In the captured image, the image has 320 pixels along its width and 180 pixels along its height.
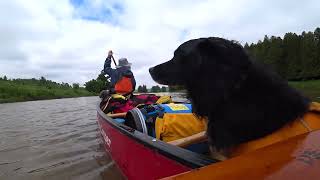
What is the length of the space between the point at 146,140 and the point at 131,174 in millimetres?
1211

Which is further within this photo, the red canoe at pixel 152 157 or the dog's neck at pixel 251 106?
the red canoe at pixel 152 157

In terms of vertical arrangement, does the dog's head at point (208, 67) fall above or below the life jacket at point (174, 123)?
above

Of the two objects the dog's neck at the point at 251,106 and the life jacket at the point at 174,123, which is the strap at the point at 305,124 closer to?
the dog's neck at the point at 251,106

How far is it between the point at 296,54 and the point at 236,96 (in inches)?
2164

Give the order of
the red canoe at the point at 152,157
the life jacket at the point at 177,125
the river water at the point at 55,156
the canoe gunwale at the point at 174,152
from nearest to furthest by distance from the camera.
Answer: the canoe gunwale at the point at 174,152, the red canoe at the point at 152,157, the life jacket at the point at 177,125, the river water at the point at 55,156

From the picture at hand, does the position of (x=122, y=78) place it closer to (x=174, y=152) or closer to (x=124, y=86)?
(x=124, y=86)

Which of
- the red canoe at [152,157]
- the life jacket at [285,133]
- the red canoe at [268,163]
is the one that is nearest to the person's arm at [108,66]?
the red canoe at [152,157]

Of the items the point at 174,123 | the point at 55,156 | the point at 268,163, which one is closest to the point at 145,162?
the point at 174,123

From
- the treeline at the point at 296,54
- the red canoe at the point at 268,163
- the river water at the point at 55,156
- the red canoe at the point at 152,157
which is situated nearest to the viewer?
the red canoe at the point at 268,163

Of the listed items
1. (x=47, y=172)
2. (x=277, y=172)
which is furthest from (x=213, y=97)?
(x=47, y=172)

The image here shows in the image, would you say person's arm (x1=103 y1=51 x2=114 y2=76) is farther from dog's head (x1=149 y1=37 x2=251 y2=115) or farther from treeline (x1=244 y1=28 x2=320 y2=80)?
treeline (x1=244 y1=28 x2=320 y2=80)

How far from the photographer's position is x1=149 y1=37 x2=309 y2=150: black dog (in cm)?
207

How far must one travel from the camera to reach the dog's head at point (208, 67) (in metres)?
2.14

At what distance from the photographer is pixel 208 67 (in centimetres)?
223
